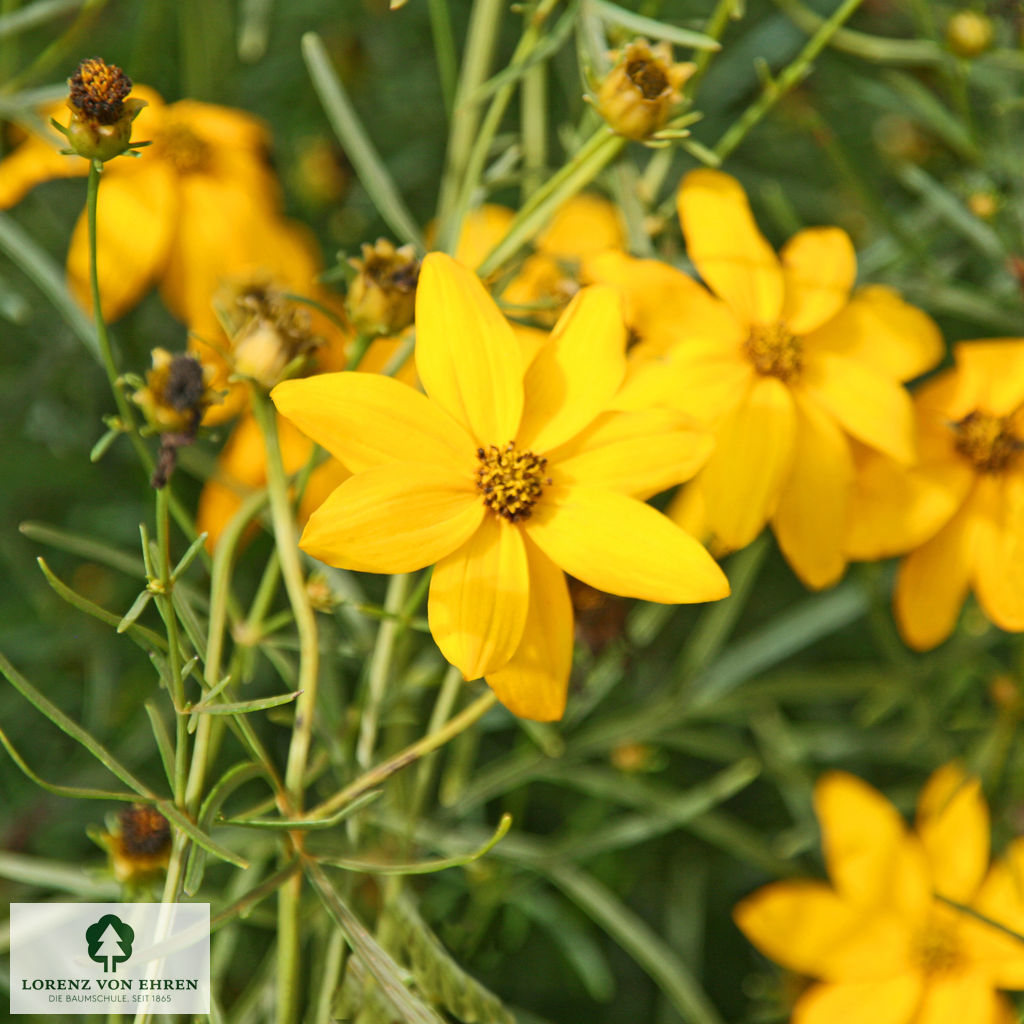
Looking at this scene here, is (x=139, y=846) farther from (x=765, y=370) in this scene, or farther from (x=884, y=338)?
(x=884, y=338)

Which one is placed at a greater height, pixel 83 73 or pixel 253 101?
pixel 83 73

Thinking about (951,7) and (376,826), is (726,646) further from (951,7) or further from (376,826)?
(951,7)

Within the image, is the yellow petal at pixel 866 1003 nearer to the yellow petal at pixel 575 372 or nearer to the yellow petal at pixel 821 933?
the yellow petal at pixel 821 933

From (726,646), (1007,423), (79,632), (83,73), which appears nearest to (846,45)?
(1007,423)

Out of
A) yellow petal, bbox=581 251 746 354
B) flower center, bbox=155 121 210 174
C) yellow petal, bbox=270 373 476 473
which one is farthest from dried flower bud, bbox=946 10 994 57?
flower center, bbox=155 121 210 174

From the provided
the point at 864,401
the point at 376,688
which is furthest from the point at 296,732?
the point at 864,401
